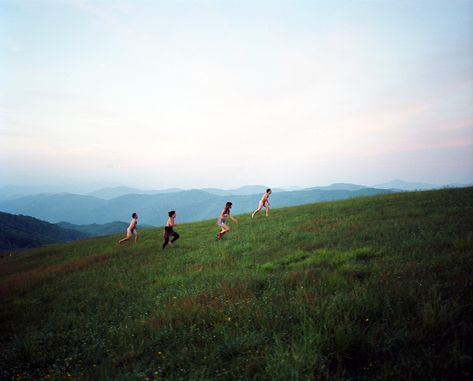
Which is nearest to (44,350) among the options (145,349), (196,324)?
(145,349)

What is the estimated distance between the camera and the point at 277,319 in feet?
15.5

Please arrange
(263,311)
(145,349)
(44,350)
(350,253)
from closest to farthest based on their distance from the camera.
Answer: (145,349), (263,311), (44,350), (350,253)

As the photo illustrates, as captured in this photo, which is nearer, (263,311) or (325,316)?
(325,316)

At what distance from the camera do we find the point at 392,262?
23.1 feet

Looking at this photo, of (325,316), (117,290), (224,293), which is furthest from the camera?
(117,290)

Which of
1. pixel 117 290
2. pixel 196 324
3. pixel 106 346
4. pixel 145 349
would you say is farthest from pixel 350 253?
pixel 117 290

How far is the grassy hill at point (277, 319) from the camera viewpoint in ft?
11.5

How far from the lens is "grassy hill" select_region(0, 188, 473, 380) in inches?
138

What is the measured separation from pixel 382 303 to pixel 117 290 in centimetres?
850

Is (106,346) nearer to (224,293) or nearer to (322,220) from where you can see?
(224,293)

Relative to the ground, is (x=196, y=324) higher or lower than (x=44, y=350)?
higher

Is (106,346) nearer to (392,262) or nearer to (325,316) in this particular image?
(325,316)

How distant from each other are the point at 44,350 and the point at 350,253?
8.28 metres

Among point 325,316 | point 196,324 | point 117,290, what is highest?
point 325,316
